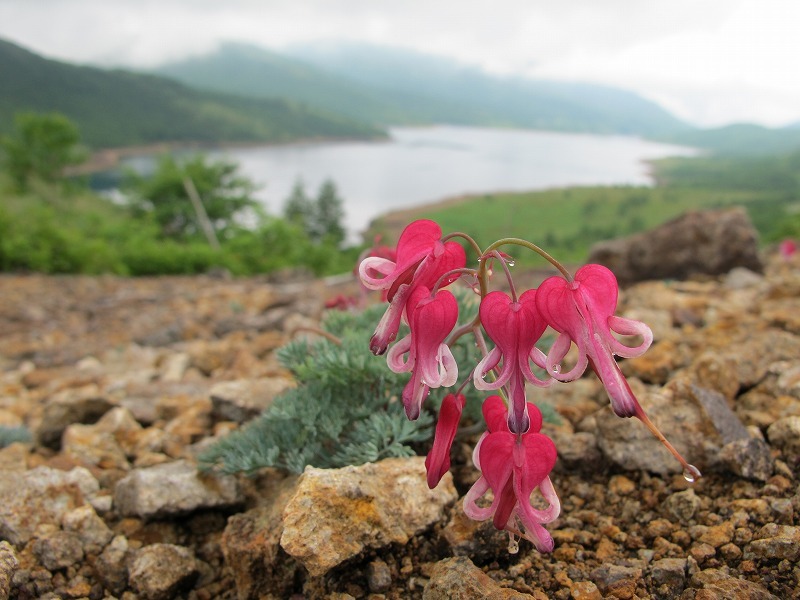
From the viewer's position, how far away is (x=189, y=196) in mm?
45062

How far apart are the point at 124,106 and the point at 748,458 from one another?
194 metres

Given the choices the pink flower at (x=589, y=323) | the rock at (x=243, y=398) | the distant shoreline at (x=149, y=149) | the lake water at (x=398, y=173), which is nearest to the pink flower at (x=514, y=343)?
the pink flower at (x=589, y=323)

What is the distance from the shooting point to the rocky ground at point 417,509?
2260 mm

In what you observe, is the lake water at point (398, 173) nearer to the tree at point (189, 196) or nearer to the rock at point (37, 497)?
the tree at point (189, 196)

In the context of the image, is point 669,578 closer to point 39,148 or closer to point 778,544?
point 778,544

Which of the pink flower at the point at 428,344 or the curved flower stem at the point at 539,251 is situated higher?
the curved flower stem at the point at 539,251

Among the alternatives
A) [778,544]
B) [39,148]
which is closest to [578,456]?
[778,544]

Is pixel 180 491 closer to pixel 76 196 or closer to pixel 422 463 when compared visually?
pixel 422 463

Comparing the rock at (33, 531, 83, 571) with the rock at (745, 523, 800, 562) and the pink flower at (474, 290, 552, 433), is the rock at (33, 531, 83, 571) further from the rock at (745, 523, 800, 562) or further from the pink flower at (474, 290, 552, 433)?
the rock at (745, 523, 800, 562)

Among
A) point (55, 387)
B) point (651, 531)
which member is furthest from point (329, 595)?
point (55, 387)

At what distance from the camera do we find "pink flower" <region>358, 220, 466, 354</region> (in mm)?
1693

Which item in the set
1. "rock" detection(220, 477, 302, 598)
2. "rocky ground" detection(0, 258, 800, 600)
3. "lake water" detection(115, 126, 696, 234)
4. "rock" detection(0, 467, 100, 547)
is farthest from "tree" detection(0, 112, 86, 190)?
"rock" detection(220, 477, 302, 598)

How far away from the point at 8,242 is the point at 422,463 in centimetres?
1729

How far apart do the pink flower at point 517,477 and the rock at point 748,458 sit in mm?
1375
